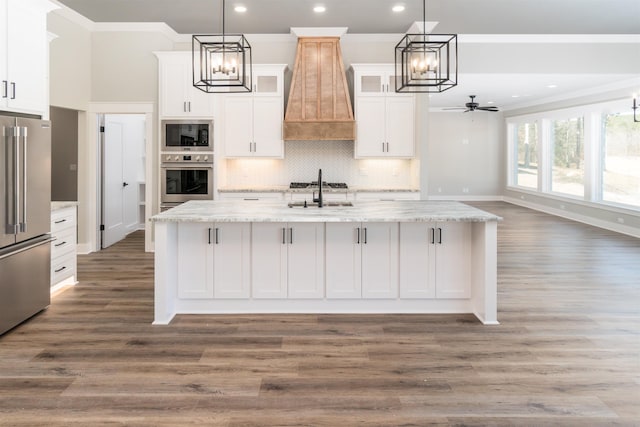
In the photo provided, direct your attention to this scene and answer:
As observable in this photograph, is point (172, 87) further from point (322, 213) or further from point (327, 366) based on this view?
point (327, 366)

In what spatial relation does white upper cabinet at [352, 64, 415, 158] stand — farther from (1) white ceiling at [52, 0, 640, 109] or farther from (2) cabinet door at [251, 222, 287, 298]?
(2) cabinet door at [251, 222, 287, 298]

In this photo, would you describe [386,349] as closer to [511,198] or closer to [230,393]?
[230,393]

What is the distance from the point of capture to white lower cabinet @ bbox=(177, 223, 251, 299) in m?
4.06

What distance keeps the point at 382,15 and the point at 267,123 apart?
210 cm

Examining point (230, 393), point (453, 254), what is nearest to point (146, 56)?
point (453, 254)

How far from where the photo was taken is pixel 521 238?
26.5ft

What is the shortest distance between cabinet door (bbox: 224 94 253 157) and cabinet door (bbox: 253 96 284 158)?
0.08 m

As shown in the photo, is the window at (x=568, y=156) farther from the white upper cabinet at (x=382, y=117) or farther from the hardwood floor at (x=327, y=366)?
the hardwood floor at (x=327, y=366)

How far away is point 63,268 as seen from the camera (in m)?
4.90

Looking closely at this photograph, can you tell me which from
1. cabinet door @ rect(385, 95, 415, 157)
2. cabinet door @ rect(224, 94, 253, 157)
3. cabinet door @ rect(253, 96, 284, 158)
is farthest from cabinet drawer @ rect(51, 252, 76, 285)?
cabinet door @ rect(385, 95, 415, 157)

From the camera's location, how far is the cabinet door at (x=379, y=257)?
4.10m

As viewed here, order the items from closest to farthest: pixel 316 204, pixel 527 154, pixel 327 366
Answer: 1. pixel 327 366
2. pixel 316 204
3. pixel 527 154

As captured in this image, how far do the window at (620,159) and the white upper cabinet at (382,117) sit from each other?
4.53 m

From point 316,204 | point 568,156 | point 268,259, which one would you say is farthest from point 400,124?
point 568,156
